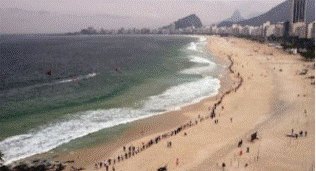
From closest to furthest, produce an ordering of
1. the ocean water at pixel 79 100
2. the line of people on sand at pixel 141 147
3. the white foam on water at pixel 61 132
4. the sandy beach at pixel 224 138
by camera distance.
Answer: the sandy beach at pixel 224 138, the line of people on sand at pixel 141 147, the white foam on water at pixel 61 132, the ocean water at pixel 79 100

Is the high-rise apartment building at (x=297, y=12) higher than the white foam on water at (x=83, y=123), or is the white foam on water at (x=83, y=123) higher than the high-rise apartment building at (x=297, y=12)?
the high-rise apartment building at (x=297, y=12)

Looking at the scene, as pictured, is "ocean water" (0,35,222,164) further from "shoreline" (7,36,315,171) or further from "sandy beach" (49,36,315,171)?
"sandy beach" (49,36,315,171)

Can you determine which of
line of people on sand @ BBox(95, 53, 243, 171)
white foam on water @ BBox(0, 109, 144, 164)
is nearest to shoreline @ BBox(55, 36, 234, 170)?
line of people on sand @ BBox(95, 53, 243, 171)

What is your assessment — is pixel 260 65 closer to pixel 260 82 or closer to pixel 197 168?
pixel 260 82

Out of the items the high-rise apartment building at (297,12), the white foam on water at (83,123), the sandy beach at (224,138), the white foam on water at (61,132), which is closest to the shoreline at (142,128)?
the sandy beach at (224,138)

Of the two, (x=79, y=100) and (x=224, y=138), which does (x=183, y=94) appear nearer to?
(x=79, y=100)

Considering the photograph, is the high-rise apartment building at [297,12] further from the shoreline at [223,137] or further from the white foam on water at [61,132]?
the white foam on water at [61,132]

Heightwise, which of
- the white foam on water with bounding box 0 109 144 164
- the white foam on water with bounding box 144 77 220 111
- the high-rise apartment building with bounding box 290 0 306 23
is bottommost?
the white foam on water with bounding box 0 109 144 164

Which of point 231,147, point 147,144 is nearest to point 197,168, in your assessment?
point 231,147

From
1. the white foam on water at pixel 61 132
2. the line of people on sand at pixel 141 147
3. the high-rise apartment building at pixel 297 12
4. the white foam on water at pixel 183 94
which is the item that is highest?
the high-rise apartment building at pixel 297 12
